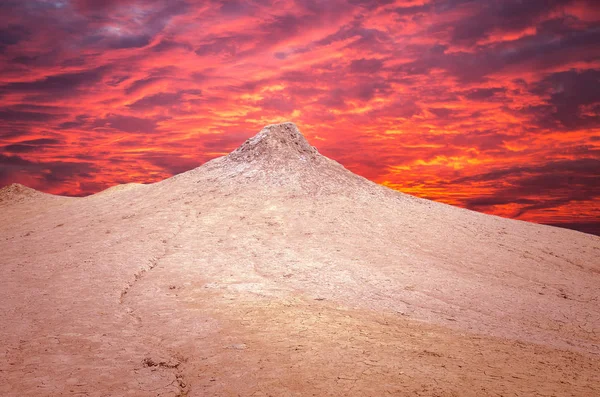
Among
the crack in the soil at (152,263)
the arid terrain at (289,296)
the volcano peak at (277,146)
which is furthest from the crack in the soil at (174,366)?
the volcano peak at (277,146)

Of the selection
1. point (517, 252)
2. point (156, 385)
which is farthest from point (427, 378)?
point (517, 252)

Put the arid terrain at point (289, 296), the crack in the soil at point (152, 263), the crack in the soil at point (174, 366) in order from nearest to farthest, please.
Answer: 1. the crack in the soil at point (174, 366)
2. the arid terrain at point (289, 296)
3. the crack in the soil at point (152, 263)

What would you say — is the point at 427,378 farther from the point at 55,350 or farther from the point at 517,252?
the point at 517,252

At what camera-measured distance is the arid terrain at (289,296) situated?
19.9 feet

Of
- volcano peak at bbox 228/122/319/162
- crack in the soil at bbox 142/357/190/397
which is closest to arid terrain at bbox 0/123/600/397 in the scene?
crack in the soil at bbox 142/357/190/397

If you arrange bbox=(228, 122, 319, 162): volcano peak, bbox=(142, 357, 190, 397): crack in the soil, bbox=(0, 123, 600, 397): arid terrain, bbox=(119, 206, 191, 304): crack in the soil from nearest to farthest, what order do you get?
bbox=(142, 357, 190, 397): crack in the soil < bbox=(0, 123, 600, 397): arid terrain < bbox=(119, 206, 191, 304): crack in the soil < bbox=(228, 122, 319, 162): volcano peak

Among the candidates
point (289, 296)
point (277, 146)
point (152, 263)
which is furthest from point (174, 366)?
point (277, 146)

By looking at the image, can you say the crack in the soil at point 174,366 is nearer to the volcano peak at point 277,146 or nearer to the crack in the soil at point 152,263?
the crack in the soil at point 152,263

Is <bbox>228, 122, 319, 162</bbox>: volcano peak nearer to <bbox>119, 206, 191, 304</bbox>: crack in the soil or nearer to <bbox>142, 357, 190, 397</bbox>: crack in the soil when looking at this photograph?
<bbox>119, 206, 191, 304</bbox>: crack in the soil

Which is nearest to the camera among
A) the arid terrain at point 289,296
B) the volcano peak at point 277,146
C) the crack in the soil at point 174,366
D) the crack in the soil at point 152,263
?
the crack in the soil at point 174,366

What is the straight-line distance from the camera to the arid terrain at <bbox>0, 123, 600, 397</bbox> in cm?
608

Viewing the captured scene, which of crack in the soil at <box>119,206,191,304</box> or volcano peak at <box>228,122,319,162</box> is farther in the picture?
volcano peak at <box>228,122,319,162</box>

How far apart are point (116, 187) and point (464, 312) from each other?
27.8 m

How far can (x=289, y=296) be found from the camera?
987cm
